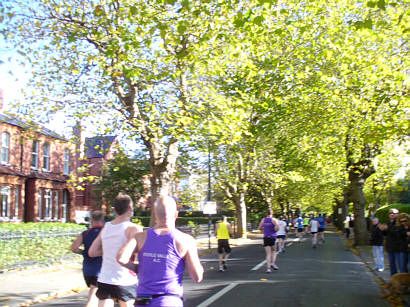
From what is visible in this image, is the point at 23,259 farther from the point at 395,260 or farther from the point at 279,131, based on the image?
the point at 279,131

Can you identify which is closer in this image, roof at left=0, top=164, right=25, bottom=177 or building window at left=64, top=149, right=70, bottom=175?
roof at left=0, top=164, right=25, bottom=177

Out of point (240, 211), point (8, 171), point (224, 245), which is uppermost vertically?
point (8, 171)

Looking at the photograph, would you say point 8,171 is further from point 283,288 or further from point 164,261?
point 164,261

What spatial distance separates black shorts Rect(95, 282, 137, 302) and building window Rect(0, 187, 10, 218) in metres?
28.9

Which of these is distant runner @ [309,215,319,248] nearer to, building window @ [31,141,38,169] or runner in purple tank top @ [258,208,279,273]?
runner in purple tank top @ [258,208,279,273]

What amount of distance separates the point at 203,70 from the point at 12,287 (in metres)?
9.03

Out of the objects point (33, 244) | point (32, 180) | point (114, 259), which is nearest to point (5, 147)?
point (32, 180)

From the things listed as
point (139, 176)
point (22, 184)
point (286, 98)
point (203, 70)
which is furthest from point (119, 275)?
point (139, 176)

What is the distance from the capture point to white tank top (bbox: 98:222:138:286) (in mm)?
4902

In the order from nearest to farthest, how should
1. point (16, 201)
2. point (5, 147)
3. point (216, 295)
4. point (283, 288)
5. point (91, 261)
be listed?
point (91, 261), point (216, 295), point (283, 288), point (5, 147), point (16, 201)

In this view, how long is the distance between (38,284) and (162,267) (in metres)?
9.42

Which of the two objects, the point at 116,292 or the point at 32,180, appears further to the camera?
the point at 32,180

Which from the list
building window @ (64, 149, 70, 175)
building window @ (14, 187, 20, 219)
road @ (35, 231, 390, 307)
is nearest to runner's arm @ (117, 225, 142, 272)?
road @ (35, 231, 390, 307)

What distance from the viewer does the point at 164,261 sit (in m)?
3.65
